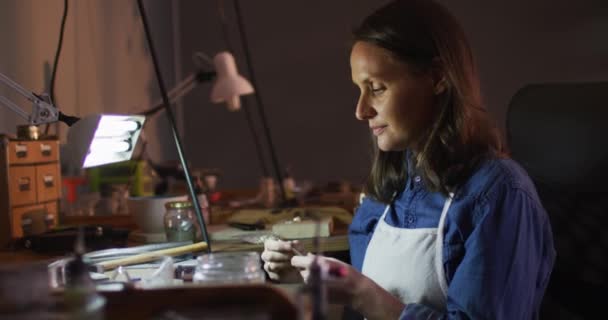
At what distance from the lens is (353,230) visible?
149cm

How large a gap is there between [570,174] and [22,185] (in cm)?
139

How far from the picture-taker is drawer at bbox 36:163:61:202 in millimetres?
1562

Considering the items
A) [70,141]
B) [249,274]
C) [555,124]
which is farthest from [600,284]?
[70,141]

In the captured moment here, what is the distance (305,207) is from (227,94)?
0.54m

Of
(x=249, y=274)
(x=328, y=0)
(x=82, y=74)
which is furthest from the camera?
(x=328, y=0)

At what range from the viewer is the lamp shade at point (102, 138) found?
1.18 m

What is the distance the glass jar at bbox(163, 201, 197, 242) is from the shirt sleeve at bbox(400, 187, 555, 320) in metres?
0.59

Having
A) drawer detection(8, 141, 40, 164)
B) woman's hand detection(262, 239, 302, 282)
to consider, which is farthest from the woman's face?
drawer detection(8, 141, 40, 164)

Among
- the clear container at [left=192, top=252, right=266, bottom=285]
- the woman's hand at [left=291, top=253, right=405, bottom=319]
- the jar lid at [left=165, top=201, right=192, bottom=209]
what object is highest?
the clear container at [left=192, top=252, right=266, bottom=285]

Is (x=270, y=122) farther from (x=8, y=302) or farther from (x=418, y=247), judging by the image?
(x=8, y=302)

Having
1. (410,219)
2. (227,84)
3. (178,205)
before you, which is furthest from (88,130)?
(227,84)

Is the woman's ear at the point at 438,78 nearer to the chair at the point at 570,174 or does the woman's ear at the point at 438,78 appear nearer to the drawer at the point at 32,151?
the chair at the point at 570,174

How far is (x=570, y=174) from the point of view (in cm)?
173

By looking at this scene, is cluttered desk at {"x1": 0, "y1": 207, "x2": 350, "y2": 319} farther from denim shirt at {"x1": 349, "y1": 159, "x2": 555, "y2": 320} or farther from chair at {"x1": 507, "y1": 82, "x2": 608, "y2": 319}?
chair at {"x1": 507, "y1": 82, "x2": 608, "y2": 319}
